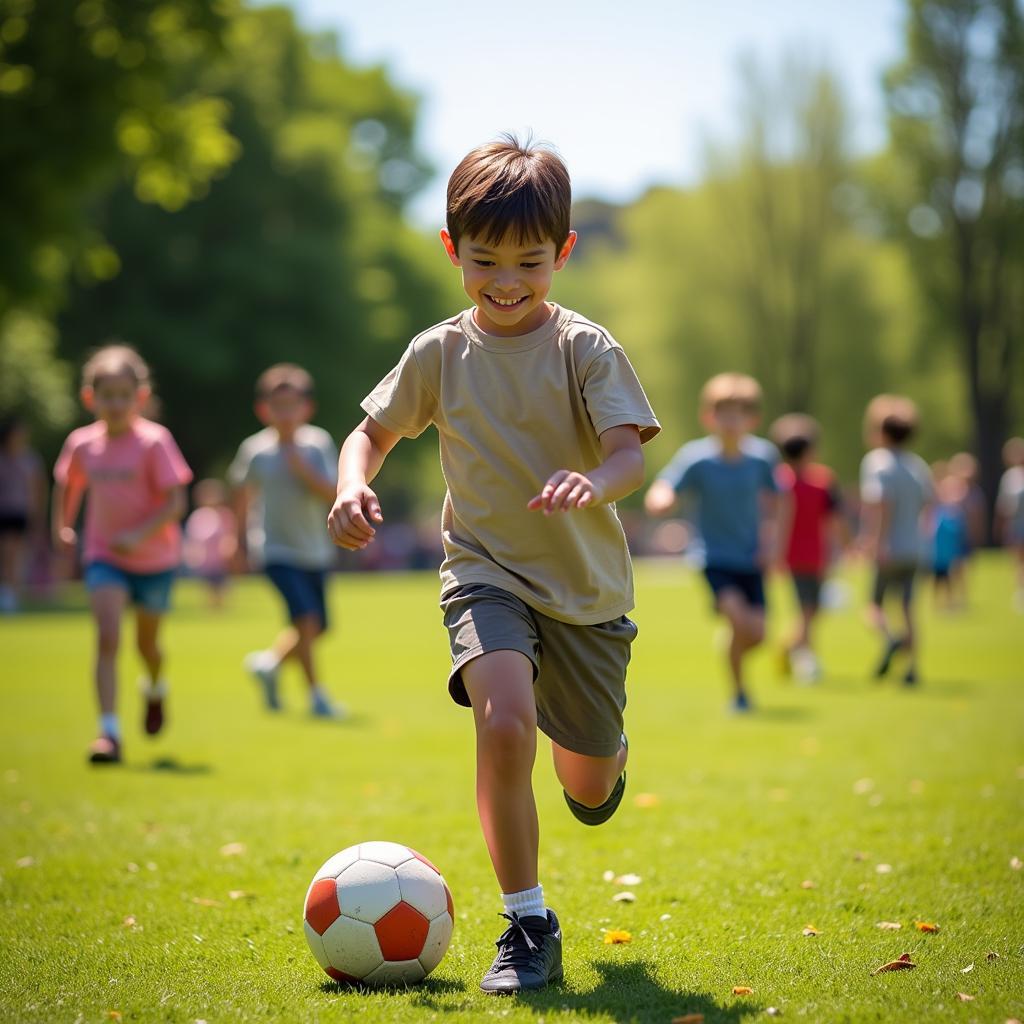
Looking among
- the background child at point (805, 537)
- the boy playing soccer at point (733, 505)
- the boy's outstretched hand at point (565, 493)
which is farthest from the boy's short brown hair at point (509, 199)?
the background child at point (805, 537)

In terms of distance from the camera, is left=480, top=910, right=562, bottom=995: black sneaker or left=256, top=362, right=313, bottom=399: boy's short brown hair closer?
left=480, top=910, right=562, bottom=995: black sneaker

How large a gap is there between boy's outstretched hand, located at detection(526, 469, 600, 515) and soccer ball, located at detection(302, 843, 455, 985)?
49.7 inches

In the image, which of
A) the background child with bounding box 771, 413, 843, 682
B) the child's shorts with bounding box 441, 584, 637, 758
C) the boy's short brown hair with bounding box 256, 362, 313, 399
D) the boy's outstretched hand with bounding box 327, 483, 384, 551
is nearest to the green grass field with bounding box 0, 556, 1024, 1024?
the child's shorts with bounding box 441, 584, 637, 758

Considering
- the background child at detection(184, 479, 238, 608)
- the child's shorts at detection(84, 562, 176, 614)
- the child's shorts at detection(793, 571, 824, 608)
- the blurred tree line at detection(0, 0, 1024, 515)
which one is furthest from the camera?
the blurred tree line at detection(0, 0, 1024, 515)

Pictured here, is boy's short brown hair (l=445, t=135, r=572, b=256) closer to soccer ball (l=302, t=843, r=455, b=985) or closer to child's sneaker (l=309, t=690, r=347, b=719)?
soccer ball (l=302, t=843, r=455, b=985)

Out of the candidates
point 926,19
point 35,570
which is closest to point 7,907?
point 35,570

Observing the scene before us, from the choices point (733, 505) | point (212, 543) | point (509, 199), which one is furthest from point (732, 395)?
point (212, 543)

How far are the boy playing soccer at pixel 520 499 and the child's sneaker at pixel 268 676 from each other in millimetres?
7027

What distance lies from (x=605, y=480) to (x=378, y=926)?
1.48 metres

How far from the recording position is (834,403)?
174ft

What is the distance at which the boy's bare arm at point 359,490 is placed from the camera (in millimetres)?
4000

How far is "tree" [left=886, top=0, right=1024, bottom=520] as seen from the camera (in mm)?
46562

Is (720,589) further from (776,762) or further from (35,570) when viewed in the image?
(35,570)

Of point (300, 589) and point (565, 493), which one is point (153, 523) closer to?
point (300, 589)
